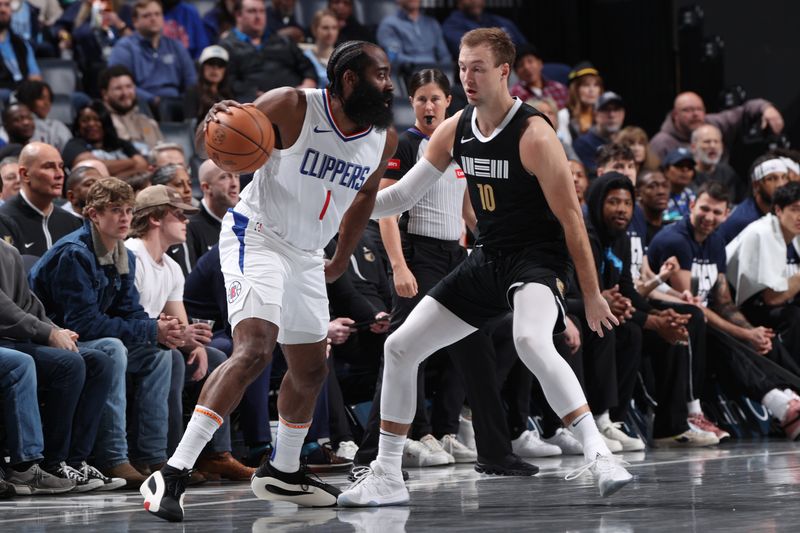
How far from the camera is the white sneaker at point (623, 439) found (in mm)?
8086

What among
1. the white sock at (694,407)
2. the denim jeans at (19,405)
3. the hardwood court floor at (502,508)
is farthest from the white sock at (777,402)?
the denim jeans at (19,405)

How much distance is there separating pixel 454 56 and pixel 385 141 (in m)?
8.71

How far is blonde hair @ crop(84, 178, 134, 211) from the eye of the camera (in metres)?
6.43

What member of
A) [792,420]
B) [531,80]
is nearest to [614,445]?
[792,420]

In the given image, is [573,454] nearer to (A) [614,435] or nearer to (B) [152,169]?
(A) [614,435]

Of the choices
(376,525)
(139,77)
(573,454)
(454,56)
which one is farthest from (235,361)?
(454,56)

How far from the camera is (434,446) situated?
726cm

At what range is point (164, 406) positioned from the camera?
21.3 feet

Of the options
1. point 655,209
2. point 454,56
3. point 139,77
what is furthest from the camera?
point 454,56

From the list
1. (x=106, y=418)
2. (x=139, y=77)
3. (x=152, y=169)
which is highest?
(x=139, y=77)

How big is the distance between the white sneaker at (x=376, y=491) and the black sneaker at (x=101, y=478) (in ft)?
5.08

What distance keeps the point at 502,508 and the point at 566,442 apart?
3.29 m

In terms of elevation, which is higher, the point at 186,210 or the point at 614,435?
the point at 186,210

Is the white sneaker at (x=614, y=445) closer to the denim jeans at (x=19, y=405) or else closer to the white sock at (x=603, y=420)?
the white sock at (x=603, y=420)
